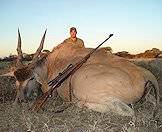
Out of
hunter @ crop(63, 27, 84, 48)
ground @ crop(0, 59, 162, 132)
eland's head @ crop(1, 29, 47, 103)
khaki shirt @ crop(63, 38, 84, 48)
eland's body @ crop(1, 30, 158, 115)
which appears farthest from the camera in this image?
hunter @ crop(63, 27, 84, 48)

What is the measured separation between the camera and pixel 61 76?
251 inches

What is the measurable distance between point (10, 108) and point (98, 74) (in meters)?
1.59

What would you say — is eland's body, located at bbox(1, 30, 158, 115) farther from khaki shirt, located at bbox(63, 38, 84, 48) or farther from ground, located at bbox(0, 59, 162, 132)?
khaki shirt, located at bbox(63, 38, 84, 48)

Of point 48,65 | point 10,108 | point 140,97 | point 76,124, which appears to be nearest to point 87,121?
point 76,124

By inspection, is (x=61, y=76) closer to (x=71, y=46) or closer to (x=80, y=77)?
(x=80, y=77)

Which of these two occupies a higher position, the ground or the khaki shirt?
the khaki shirt

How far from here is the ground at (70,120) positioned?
4.66m

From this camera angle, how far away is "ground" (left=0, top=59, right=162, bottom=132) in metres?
4.66

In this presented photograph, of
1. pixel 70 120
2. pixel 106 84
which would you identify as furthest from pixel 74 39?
pixel 70 120

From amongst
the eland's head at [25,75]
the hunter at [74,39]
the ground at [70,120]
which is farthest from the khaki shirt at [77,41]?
the ground at [70,120]

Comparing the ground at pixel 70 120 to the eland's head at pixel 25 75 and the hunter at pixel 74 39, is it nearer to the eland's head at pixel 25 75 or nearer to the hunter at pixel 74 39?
the eland's head at pixel 25 75

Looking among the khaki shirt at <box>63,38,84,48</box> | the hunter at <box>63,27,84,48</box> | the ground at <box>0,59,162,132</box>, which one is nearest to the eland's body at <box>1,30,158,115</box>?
the ground at <box>0,59,162,132</box>

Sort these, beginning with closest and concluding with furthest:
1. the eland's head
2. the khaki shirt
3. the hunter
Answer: the eland's head < the khaki shirt < the hunter

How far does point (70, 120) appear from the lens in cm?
523
